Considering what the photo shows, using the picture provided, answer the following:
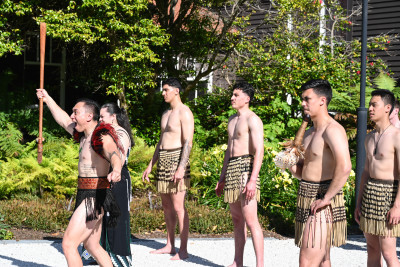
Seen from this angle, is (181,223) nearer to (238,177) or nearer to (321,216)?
(238,177)

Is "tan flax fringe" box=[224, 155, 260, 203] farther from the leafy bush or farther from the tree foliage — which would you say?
the tree foliage

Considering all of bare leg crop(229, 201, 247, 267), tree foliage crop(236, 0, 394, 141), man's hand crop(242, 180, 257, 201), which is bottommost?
bare leg crop(229, 201, 247, 267)

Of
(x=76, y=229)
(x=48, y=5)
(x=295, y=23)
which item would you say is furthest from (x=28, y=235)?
(x=295, y=23)

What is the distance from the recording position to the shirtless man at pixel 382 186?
4469 millimetres

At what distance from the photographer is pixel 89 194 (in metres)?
4.62

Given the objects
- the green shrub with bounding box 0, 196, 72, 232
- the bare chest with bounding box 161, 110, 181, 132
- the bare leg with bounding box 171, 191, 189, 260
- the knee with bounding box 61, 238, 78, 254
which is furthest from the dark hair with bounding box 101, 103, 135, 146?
the green shrub with bounding box 0, 196, 72, 232

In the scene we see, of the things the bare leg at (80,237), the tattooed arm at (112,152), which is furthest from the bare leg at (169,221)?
the tattooed arm at (112,152)

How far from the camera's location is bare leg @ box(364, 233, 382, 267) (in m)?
4.71

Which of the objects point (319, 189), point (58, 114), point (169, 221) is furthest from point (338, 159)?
point (169, 221)

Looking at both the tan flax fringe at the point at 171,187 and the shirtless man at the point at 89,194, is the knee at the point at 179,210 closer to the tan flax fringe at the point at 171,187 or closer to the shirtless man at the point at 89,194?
the tan flax fringe at the point at 171,187

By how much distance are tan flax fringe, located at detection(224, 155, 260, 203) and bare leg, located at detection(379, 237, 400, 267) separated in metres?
1.56

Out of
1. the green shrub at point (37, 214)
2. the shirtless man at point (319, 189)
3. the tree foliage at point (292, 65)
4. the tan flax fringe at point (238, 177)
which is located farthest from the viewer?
the tree foliage at point (292, 65)

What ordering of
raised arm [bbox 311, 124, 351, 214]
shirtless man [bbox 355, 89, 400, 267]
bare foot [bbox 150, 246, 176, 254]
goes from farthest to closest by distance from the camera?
bare foot [bbox 150, 246, 176, 254] → shirtless man [bbox 355, 89, 400, 267] → raised arm [bbox 311, 124, 351, 214]

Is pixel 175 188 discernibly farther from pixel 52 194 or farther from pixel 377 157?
pixel 52 194
